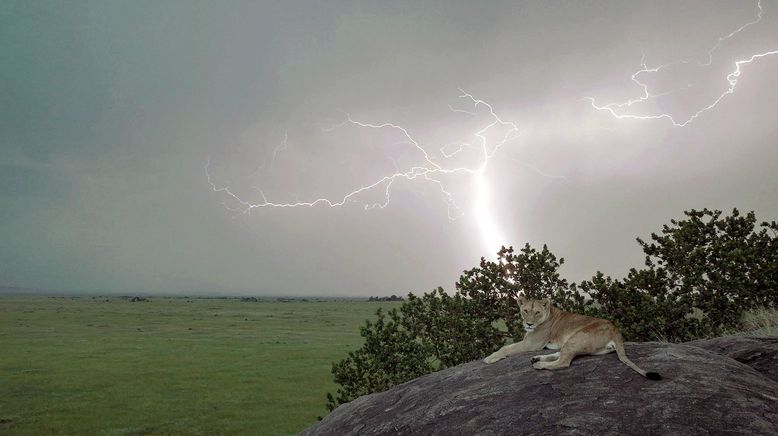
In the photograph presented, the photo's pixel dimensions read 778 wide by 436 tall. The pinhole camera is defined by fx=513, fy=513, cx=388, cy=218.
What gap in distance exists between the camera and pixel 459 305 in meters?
19.8

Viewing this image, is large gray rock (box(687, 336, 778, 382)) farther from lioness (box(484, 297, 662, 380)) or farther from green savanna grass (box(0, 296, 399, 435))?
green savanna grass (box(0, 296, 399, 435))

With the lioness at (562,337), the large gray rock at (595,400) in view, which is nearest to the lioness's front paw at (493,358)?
the lioness at (562,337)

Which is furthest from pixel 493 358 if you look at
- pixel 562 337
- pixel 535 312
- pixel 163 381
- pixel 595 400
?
pixel 163 381

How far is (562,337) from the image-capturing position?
358 inches

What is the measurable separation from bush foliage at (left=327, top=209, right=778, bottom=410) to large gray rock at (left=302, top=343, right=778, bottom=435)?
9.75m

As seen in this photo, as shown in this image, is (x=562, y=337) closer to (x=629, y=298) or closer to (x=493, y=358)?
(x=493, y=358)

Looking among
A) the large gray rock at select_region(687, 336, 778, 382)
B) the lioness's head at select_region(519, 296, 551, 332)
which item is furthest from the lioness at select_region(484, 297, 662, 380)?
the large gray rock at select_region(687, 336, 778, 382)

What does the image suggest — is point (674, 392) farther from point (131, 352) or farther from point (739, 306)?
point (131, 352)

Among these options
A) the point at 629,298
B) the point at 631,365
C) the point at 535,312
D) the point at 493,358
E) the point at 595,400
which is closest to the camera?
the point at 595,400

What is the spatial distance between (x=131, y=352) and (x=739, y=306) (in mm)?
57448

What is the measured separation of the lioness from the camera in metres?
8.26

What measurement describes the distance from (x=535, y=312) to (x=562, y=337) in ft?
2.31

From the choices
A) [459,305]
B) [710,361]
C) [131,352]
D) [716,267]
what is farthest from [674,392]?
[131,352]

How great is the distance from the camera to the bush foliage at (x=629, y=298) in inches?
711
